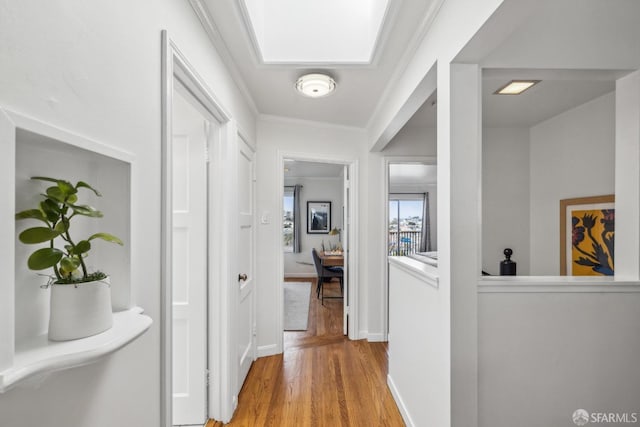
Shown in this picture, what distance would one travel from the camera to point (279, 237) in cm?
317

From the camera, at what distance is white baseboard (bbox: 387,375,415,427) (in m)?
2.03

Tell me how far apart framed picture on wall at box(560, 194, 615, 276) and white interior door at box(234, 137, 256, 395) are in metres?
3.05

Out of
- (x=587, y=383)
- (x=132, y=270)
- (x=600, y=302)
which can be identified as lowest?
(x=587, y=383)

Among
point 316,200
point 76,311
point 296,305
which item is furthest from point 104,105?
point 316,200

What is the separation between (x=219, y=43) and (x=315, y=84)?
69cm

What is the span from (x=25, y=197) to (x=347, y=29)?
1998 mm

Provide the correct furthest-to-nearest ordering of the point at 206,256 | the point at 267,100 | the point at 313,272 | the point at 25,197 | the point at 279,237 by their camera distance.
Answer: the point at 313,272, the point at 279,237, the point at 267,100, the point at 206,256, the point at 25,197

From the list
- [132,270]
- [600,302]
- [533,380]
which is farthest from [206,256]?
[600,302]

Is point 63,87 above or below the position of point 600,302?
above

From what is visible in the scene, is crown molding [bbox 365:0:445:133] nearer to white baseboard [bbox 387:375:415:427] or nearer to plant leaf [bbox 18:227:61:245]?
plant leaf [bbox 18:227:61:245]

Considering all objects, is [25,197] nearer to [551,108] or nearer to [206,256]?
[206,256]

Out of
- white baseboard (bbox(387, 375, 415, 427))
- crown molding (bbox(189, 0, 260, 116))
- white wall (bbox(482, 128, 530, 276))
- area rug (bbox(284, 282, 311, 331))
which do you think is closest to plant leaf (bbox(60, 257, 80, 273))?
crown molding (bbox(189, 0, 260, 116))

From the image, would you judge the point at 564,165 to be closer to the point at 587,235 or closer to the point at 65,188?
the point at 587,235

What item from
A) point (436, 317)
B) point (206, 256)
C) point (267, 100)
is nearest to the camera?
point (436, 317)
